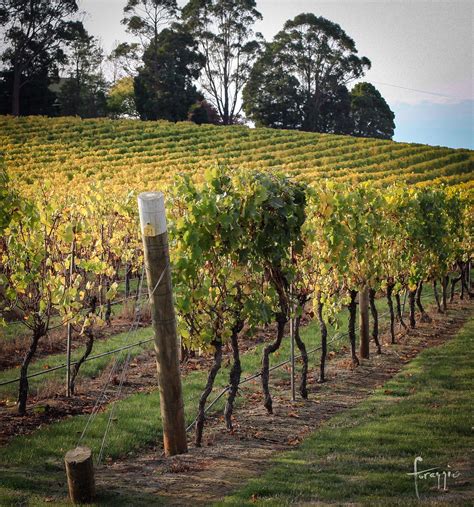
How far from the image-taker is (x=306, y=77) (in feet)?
192

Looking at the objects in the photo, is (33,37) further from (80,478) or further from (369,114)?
(80,478)

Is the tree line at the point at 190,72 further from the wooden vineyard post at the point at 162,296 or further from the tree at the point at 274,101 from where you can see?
the wooden vineyard post at the point at 162,296

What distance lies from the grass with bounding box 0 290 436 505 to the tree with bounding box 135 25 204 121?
1809 inches

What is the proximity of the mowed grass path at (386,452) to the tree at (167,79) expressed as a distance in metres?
46.6

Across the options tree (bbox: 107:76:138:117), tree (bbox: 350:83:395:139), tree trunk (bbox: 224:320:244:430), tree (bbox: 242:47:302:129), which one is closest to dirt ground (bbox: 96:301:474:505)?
tree trunk (bbox: 224:320:244:430)

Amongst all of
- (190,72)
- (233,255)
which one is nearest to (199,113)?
(190,72)

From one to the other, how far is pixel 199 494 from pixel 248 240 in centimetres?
272

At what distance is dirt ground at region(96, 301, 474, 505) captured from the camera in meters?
5.51

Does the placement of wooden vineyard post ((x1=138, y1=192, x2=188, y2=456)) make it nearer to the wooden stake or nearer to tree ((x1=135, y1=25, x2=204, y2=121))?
the wooden stake

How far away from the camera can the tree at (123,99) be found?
56.8m

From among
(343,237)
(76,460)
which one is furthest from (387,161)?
(76,460)

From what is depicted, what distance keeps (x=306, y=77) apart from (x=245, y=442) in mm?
54803

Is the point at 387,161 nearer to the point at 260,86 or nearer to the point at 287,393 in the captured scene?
the point at 260,86

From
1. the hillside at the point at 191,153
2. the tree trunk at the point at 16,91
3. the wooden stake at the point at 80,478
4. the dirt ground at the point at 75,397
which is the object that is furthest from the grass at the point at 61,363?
the tree trunk at the point at 16,91
